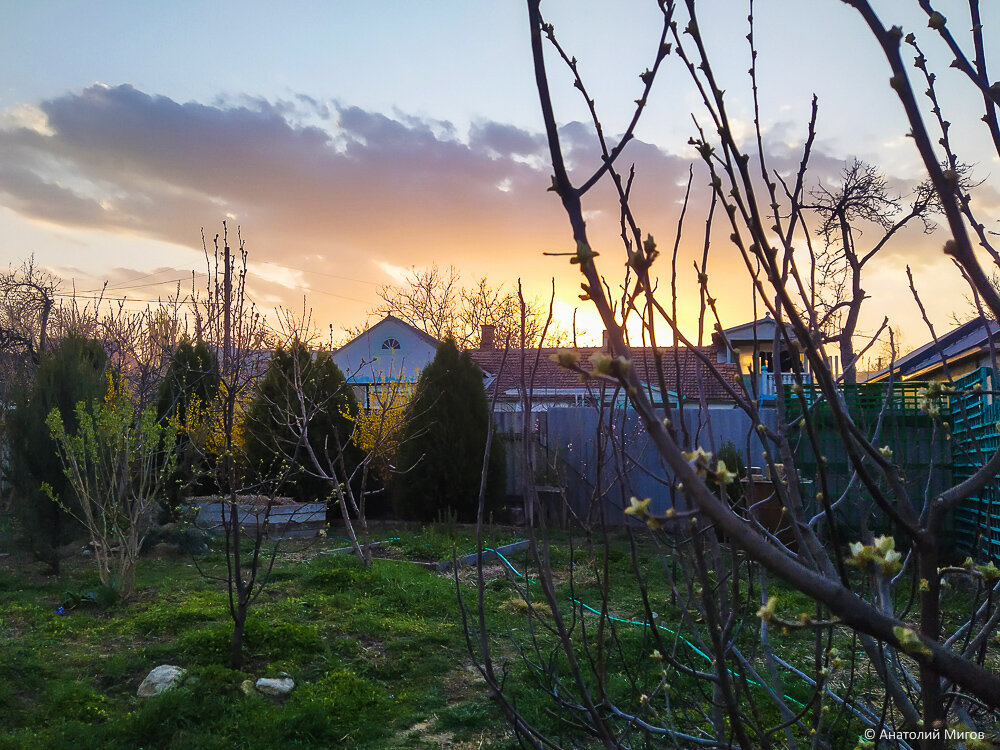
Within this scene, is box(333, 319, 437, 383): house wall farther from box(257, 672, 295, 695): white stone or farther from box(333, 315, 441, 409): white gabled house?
box(257, 672, 295, 695): white stone

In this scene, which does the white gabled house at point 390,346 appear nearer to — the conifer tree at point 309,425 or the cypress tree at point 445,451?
the conifer tree at point 309,425

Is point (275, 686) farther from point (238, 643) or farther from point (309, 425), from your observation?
point (309, 425)

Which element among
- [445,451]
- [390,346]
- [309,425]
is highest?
[390,346]

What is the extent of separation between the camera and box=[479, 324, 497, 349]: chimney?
2919cm

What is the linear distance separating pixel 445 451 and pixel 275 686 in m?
6.80

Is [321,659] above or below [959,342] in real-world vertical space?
below

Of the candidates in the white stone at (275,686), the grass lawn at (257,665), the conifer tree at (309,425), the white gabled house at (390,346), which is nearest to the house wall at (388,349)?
the white gabled house at (390,346)

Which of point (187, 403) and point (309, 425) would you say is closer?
point (187, 403)

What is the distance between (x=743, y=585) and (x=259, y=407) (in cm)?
823

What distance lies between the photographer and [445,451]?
36.3 feet

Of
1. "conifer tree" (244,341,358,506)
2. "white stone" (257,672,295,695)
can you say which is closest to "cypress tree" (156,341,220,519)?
"conifer tree" (244,341,358,506)

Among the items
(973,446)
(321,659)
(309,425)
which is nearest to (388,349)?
(309,425)

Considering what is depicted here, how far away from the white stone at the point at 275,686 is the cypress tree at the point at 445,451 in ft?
21.1

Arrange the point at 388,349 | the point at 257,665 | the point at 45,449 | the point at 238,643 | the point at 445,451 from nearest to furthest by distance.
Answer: the point at 238,643 < the point at 257,665 < the point at 45,449 < the point at 445,451 < the point at 388,349
